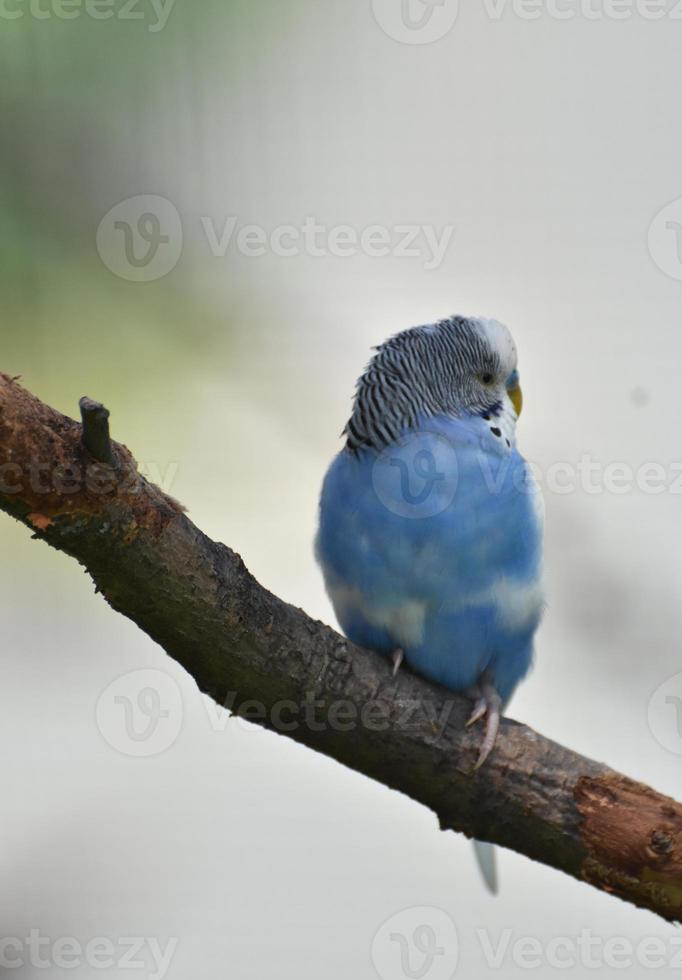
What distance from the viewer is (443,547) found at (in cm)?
255

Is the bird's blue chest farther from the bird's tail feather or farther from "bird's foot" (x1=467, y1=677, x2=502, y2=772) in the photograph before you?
the bird's tail feather

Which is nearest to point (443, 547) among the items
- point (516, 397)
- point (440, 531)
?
point (440, 531)

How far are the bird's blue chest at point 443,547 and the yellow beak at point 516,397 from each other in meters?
0.28

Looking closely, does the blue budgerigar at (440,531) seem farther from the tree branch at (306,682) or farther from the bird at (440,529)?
the tree branch at (306,682)

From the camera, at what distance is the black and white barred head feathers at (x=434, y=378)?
2754mm

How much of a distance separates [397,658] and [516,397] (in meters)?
0.92

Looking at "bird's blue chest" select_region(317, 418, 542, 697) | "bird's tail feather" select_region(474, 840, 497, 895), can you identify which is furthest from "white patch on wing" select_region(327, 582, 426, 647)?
"bird's tail feather" select_region(474, 840, 497, 895)

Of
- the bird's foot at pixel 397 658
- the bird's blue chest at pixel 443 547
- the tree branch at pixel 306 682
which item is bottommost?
the tree branch at pixel 306 682

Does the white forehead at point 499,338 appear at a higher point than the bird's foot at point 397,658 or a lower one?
higher

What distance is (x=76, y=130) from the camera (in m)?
2.47

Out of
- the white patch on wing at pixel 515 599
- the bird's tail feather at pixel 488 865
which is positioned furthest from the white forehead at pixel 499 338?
the bird's tail feather at pixel 488 865

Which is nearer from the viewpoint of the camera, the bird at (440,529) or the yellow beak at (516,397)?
the bird at (440,529)

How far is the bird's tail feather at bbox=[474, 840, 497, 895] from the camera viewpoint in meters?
3.21

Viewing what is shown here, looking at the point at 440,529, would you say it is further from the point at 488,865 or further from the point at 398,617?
the point at 488,865
